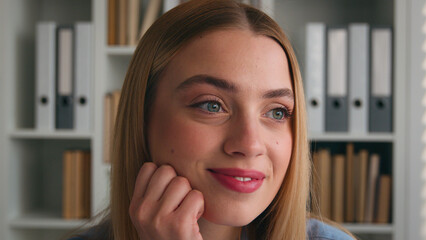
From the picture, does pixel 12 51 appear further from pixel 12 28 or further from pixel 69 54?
pixel 69 54

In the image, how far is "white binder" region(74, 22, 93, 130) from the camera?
1.91 meters

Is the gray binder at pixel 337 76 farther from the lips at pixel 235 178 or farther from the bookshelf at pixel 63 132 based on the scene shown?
the lips at pixel 235 178

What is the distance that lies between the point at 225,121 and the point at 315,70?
1.22 metres

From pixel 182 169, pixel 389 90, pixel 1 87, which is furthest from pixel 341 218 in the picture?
pixel 1 87

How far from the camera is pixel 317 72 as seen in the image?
1.88 m

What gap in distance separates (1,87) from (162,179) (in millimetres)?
1440

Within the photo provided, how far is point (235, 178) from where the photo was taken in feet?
2.49

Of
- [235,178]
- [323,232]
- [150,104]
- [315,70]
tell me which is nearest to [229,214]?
[235,178]

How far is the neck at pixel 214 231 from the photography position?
0.87 metres

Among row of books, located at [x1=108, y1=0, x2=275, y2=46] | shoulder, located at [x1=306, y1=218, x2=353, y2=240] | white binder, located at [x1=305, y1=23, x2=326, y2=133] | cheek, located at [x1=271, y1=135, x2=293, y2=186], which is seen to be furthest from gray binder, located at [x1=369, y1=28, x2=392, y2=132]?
cheek, located at [x1=271, y1=135, x2=293, y2=186]

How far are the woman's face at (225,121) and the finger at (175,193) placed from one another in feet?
0.05

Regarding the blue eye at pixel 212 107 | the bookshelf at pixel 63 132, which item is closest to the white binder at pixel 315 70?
the bookshelf at pixel 63 132

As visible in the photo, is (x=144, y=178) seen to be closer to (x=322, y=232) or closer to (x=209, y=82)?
(x=209, y=82)

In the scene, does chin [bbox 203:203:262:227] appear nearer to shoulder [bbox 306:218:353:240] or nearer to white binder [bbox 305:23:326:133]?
shoulder [bbox 306:218:353:240]
